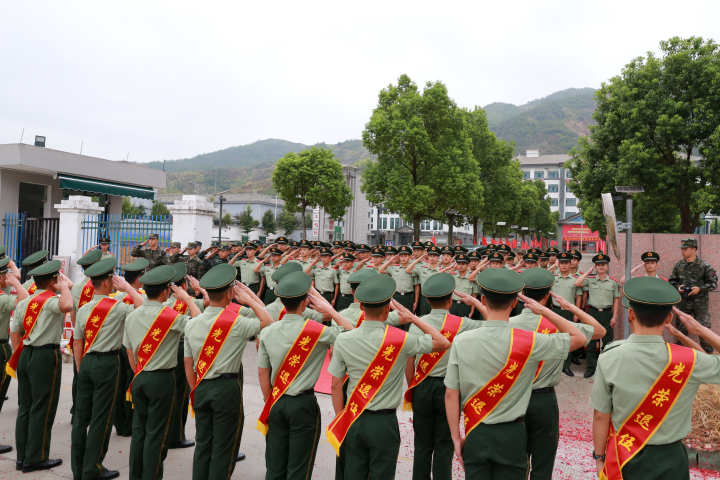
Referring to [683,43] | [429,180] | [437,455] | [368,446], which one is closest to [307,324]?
[368,446]

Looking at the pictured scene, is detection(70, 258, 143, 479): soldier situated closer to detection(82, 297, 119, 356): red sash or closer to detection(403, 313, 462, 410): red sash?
detection(82, 297, 119, 356): red sash

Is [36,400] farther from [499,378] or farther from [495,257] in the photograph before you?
[495,257]

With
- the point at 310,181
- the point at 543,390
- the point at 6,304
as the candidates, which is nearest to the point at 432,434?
the point at 543,390

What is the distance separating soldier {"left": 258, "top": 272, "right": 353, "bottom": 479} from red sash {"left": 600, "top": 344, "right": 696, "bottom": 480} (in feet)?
6.68

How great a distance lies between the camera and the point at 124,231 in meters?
13.6

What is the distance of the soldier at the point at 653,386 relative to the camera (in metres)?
Answer: 2.82

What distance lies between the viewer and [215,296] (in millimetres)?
4078

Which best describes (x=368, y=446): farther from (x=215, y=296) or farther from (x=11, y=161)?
(x=11, y=161)

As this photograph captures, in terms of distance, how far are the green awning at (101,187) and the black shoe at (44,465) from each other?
1488 centimetres

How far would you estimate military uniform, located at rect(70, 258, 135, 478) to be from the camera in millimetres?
4598

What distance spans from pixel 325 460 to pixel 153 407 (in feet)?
6.18

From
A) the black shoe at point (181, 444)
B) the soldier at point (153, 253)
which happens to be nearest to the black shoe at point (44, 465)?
the black shoe at point (181, 444)

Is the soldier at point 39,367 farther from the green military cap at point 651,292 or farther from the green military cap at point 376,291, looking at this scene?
the green military cap at point 651,292

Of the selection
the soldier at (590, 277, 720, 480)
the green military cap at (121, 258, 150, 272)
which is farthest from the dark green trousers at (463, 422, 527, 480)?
the green military cap at (121, 258, 150, 272)
